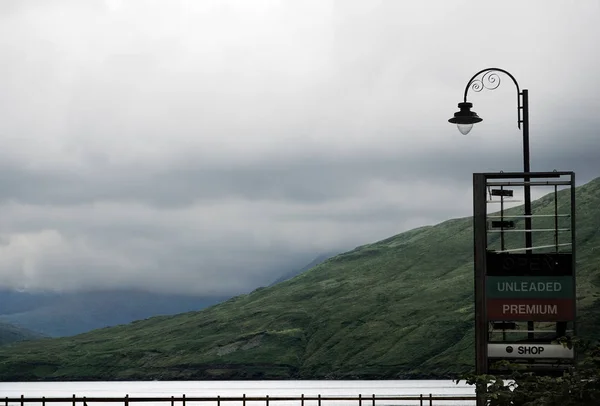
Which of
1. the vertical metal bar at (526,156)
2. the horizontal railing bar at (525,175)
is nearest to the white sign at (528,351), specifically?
the vertical metal bar at (526,156)

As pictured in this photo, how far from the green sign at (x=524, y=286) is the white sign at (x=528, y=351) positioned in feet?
5.19

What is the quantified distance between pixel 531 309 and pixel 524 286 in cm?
77

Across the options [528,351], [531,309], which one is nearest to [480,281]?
[531,309]

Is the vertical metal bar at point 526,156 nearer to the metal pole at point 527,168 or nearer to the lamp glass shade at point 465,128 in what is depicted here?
the metal pole at point 527,168

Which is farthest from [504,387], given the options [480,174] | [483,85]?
[483,85]

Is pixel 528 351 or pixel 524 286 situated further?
pixel 524 286

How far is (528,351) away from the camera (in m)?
30.2

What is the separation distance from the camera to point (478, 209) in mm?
31062

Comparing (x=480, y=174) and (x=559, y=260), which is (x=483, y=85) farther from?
(x=559, y=260)

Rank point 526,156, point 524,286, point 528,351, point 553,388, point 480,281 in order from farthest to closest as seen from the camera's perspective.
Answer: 1. point 526,156
2. point 480,281
3. point 524,286
4. point 528,351
5. point 553,388

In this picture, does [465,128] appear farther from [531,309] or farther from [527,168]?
[531,309]

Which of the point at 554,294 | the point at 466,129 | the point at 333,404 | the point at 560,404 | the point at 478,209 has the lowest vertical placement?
the point at 333,404

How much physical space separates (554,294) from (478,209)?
11.8 ft

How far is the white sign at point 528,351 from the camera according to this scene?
2984 cm
